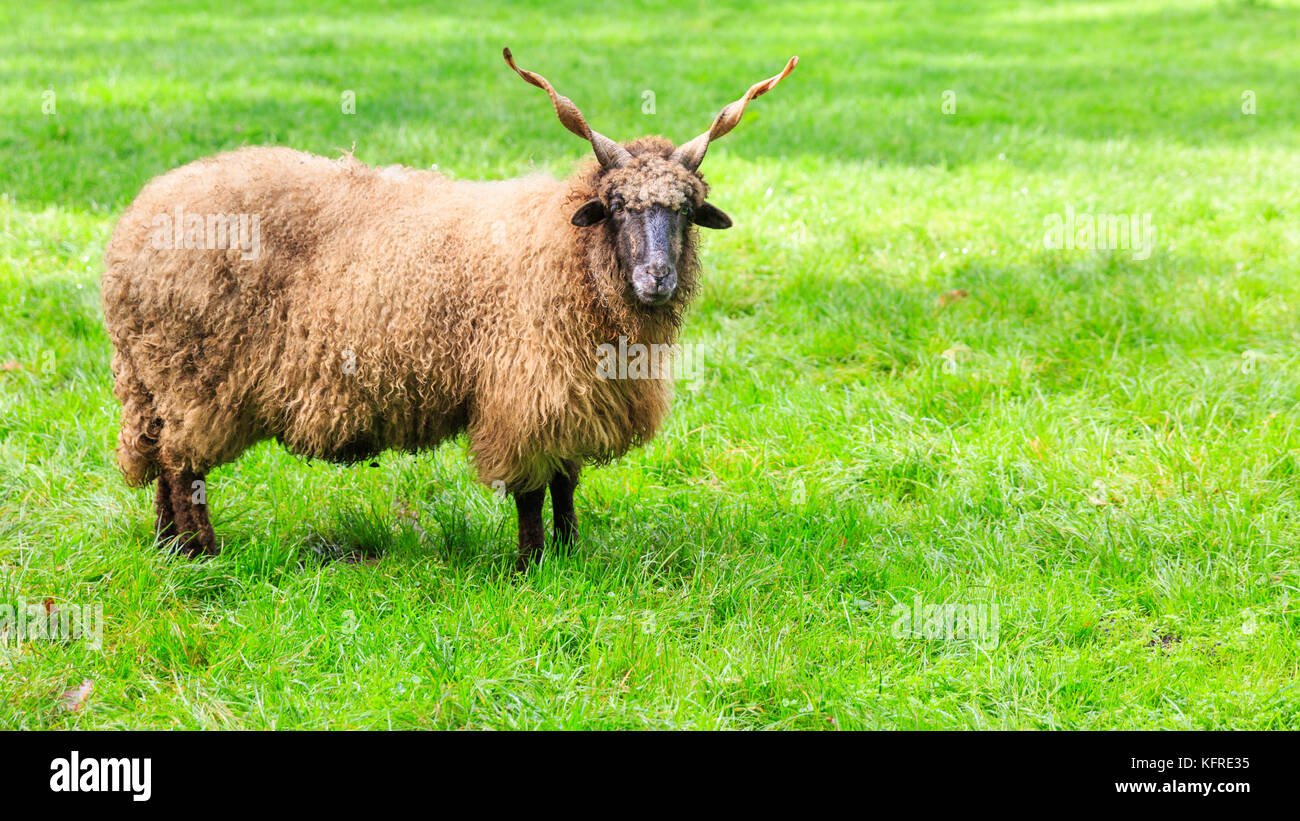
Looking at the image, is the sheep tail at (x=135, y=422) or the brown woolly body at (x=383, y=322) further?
the sheep tail at (x=135, y=422)

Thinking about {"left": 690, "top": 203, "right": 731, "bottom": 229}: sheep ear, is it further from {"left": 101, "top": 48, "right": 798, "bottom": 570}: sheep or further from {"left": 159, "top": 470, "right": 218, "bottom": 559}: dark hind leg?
{"left": 159, "top": 470, "right": 218, "bottom": 559}: dark hind leg

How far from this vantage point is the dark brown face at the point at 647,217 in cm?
377

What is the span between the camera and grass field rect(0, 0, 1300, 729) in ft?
11.6

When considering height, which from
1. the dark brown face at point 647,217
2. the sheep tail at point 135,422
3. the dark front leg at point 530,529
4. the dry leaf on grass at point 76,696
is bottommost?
the dry leaf on grass at point 76,696

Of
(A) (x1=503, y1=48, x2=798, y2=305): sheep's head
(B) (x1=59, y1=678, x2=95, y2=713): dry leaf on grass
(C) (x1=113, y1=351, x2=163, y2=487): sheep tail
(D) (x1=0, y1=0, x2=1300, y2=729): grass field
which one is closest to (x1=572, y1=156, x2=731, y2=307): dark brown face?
(A) (x1=503, y1=48, x2=798, y2=305): sheep's head

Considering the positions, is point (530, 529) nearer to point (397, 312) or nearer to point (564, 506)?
point (564, 506)

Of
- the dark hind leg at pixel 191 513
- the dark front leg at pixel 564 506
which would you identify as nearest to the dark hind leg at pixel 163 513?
the dark hind leg at pixel 191 513

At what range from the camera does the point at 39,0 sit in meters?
16.8

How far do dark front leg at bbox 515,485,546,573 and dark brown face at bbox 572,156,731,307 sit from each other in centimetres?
99

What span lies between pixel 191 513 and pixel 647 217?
91.6 inches

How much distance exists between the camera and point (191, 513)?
4.41 metres

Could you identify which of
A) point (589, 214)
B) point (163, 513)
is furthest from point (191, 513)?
point (589, 214)

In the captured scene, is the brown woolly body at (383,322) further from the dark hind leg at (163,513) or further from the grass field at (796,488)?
the grass field at (796,488)

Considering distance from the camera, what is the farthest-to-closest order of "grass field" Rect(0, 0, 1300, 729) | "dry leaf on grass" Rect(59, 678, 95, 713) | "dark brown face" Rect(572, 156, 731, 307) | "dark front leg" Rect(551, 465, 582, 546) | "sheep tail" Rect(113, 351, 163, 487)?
"dark front leg" Rect(551, 465, 582, 546)
"sheep tail" Rect(113, 351, 163, 487)
"dark brown face" Rect(572, 156, 731, 307)
"grass field" Rect(0, 0, 1300, 729)
"dry leaf on grass" Rect(59, 678, 95, 713)
